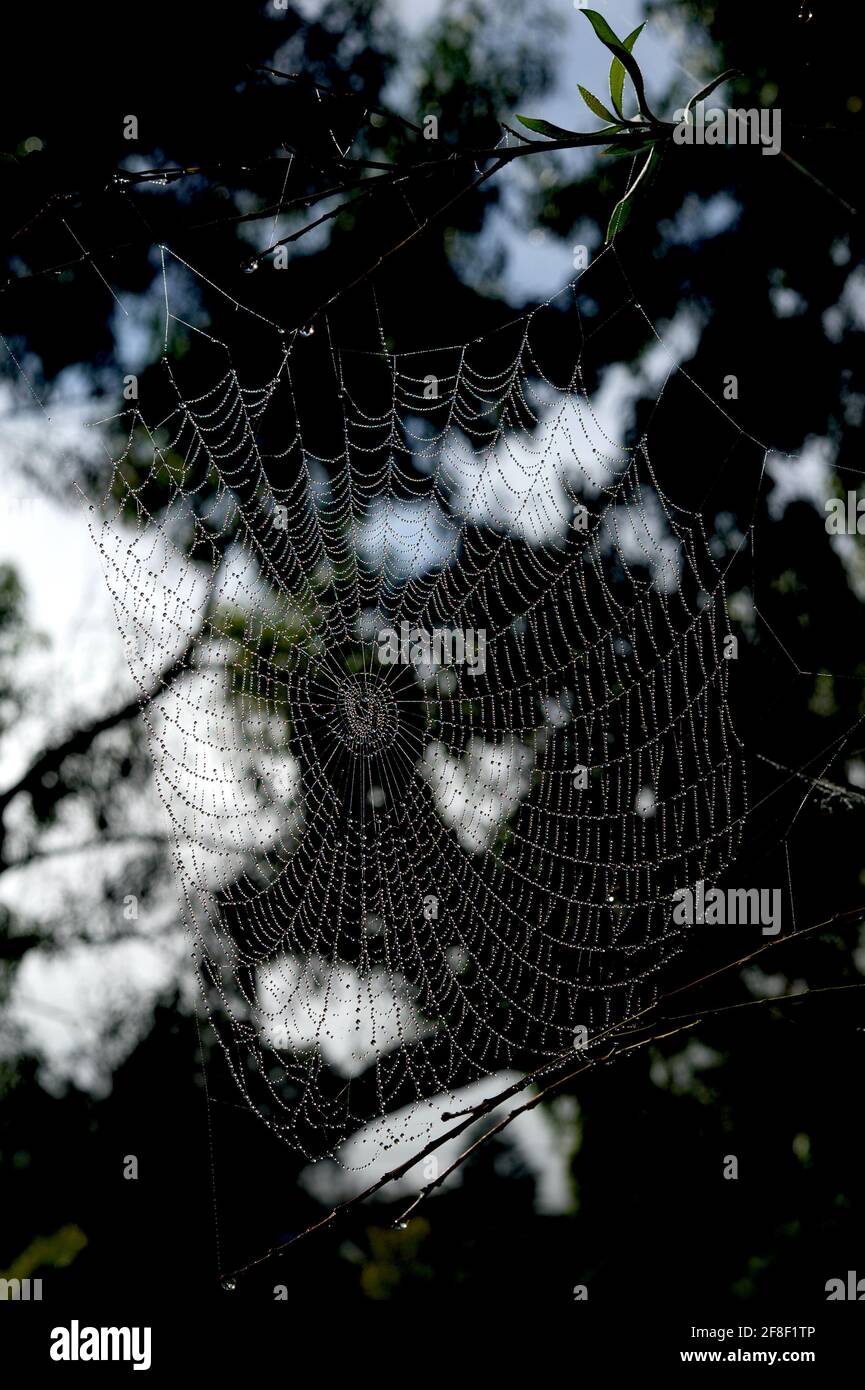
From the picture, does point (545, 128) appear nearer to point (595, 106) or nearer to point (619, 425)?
point (595, 106)

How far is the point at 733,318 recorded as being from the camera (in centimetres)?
455

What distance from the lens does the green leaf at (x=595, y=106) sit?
4.19 feet

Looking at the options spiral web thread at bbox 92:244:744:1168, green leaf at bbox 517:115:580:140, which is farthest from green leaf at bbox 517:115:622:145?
spiral web thread at bbox 92:244:744:1168

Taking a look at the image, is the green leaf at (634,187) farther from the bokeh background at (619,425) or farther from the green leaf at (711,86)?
the bokeh background at (619,425)

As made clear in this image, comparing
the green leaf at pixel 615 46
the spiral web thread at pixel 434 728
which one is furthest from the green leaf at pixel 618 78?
the spiral web thread at pixel 434 728

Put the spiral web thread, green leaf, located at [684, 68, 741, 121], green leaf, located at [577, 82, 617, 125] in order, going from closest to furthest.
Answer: green leaf, located at [684, 68, 741, 121] → green leaf, located at [577, 82, 617, 125] → the spiral web thread

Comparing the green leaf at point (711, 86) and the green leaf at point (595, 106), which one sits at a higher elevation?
the green leaf at point (595, 106)

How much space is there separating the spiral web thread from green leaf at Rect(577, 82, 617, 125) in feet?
5.79

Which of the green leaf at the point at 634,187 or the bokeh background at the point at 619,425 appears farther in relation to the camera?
the bokeh background at the point at 619,425

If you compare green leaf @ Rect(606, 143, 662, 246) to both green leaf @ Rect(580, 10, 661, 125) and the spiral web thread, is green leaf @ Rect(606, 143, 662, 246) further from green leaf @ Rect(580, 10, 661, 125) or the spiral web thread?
the spiral web thread

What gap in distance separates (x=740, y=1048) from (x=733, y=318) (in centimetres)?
334

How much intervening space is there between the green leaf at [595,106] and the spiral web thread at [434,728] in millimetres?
1764

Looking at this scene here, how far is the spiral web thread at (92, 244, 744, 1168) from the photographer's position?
3.41 metres
